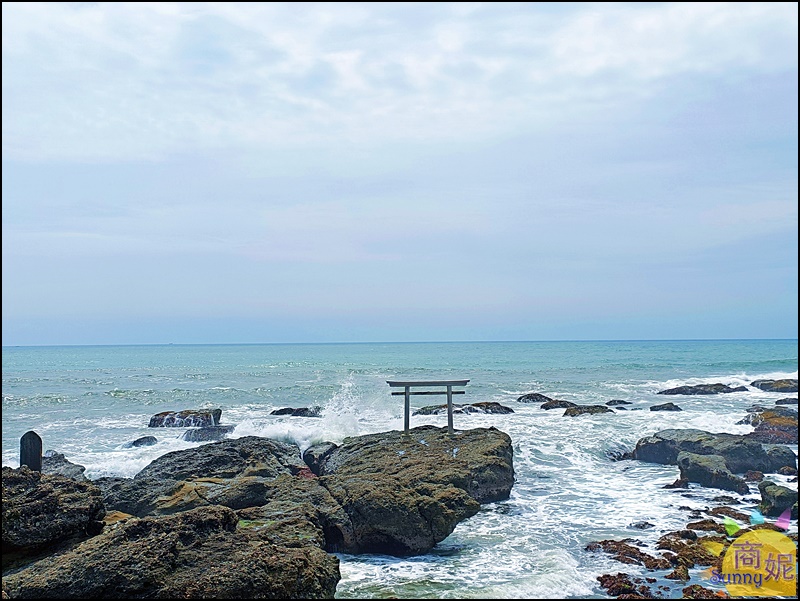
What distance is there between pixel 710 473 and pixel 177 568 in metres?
15.8

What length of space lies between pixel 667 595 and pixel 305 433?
17834 millimetres

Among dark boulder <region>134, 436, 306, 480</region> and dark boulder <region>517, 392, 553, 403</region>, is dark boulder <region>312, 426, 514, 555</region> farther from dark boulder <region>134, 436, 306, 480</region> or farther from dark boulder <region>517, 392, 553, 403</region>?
dark boulder <region>517, 392, 553, 403</region>

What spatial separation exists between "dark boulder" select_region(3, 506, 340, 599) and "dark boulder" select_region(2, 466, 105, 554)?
504 millimetres

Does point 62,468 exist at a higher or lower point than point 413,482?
lower

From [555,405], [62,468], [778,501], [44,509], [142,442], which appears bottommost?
[555,405]

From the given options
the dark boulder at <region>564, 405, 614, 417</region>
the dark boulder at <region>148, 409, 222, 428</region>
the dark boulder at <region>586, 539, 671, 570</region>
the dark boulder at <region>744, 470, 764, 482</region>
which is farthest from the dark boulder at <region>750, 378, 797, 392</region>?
the dark boulder at <region>148, 409, 222, 428</region>

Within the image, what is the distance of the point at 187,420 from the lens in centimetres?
3120

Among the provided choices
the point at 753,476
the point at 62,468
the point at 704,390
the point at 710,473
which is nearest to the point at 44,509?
Answer: the point at 62,468

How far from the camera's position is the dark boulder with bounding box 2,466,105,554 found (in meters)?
8.46

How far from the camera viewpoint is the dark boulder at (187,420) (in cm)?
3103

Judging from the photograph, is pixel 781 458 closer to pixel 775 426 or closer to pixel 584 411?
pixel 775 426

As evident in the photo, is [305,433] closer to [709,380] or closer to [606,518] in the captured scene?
[606,518]

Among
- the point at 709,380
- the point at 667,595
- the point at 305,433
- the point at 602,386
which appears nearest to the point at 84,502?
the point at 667,595

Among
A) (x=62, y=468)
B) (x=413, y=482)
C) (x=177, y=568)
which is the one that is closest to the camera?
(x=177, y=568)
